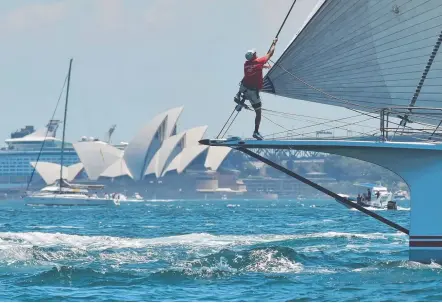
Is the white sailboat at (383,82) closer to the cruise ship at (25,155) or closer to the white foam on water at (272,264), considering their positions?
the white foam on water at (272,264)

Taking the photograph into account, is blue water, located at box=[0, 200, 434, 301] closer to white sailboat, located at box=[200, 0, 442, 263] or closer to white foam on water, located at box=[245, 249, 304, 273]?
white foam on water, located at box=[245, 249, 304, 273]

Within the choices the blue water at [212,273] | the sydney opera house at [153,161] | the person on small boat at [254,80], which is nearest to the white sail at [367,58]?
the person on small boat at [254,80]

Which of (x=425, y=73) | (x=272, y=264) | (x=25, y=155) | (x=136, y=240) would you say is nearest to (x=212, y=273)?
(x=272, y=264)

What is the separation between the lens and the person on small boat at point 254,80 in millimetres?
Answer: 18062

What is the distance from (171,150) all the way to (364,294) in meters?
107

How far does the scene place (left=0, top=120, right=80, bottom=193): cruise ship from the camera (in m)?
166

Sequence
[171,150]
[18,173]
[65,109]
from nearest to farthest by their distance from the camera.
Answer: [65,109] → [171,150] → [18,173]

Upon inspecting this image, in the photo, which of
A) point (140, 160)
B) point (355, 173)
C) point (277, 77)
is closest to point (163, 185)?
point (140, 160)

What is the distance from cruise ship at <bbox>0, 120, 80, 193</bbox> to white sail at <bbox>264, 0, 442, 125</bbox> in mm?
144320

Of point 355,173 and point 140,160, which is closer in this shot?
point 140,160

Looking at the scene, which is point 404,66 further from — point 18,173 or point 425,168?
point 18,173

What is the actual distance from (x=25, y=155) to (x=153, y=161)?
164ft

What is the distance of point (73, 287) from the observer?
53.7 ft

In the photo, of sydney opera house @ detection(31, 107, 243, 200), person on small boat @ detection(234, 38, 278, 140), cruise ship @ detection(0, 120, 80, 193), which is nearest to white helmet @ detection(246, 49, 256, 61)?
person on small boat @ detection(234, 38, 278, 140)
